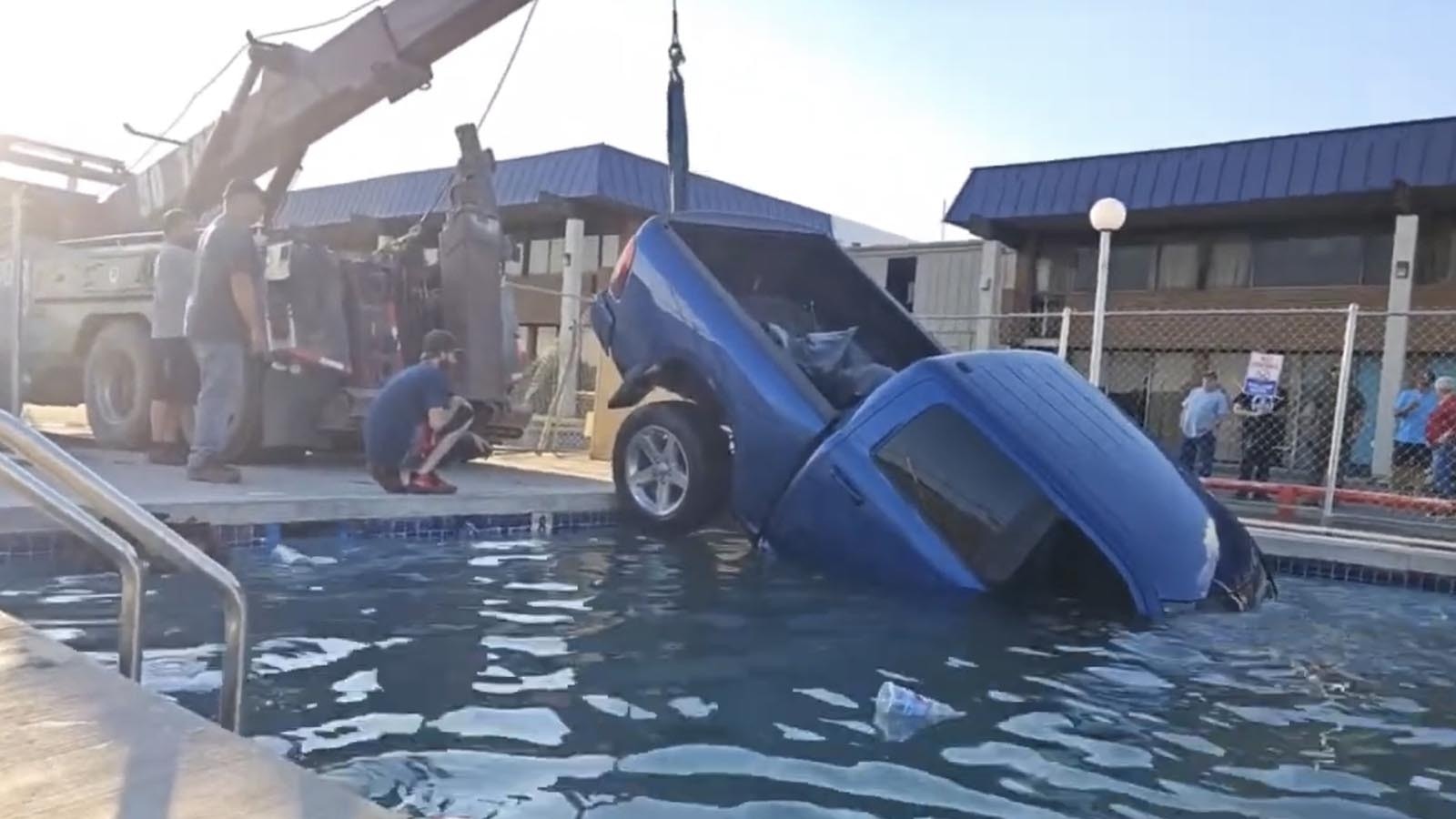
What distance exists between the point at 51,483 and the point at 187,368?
5501mm

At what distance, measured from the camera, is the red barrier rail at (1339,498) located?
920cm

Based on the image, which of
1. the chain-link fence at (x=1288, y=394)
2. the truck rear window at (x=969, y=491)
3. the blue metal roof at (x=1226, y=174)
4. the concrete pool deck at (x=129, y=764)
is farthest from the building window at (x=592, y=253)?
the concrete pool deck at (x=129, y=764)

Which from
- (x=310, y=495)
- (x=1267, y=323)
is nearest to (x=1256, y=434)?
(x=1267, y=323)

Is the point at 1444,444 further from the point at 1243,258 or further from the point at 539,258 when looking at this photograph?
the point at 539,258

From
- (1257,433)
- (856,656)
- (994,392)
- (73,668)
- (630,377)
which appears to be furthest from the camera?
(1257,433)

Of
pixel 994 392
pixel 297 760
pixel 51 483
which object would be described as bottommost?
pixel 297 760

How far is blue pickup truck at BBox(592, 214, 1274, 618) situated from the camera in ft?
17.9

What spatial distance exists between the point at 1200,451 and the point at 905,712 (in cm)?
1074

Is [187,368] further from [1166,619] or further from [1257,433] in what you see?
[1257,433]

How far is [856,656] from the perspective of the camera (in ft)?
15.0

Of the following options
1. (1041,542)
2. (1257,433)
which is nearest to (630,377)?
(1041,542)

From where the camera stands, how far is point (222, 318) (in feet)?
23.6

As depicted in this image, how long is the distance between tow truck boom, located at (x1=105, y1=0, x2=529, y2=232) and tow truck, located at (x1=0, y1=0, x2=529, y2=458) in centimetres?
2

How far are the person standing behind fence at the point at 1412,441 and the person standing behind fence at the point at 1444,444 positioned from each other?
806 millimetres
